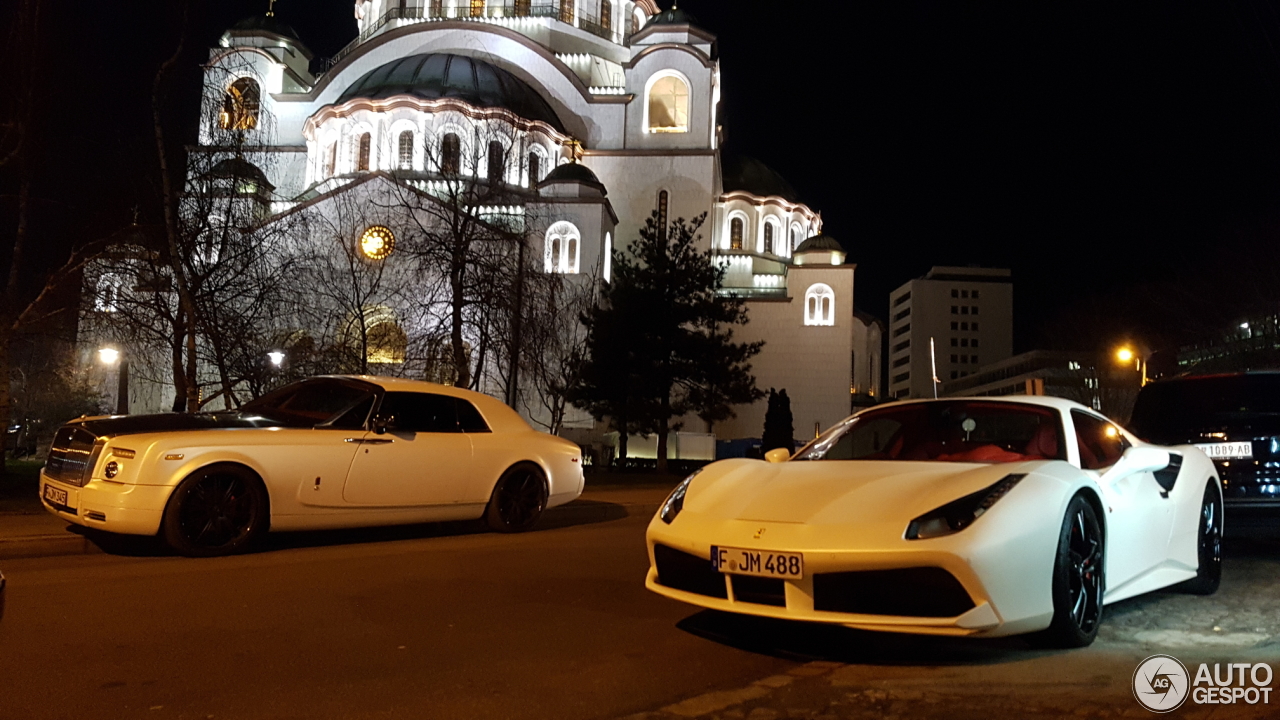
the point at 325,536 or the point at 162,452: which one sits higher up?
the point at 162,452

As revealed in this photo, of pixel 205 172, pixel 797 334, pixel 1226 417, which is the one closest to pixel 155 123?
pixel 205 172

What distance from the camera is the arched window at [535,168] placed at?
43281 millimetres

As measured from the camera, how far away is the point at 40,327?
578 inches

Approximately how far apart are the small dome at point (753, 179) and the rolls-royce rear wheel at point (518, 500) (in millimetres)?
48475

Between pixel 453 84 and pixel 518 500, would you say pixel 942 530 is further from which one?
pixel 453 84

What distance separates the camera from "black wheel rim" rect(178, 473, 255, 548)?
6895mm

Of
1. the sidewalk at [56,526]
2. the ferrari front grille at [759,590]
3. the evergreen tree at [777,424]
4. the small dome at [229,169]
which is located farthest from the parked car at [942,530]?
the evergreen tree at [777,424]

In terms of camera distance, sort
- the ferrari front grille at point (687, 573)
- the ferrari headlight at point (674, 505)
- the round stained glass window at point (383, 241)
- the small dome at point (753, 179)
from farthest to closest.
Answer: the small dome at point (753, 179) → the round stained glass window at point (383, 241) → the ferrari headlight at point (674, 505) → the ferrari front grille at point (687, 573)

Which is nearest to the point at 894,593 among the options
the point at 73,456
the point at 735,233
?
the point at 73,456

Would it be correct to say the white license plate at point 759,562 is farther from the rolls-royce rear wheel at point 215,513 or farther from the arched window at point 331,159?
the arched window at point 331,159

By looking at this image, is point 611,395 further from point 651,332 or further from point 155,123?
point 155,123

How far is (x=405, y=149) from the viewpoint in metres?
41.9

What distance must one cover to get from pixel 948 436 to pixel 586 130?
45.6m

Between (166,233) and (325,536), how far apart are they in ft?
29.0
